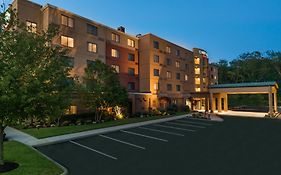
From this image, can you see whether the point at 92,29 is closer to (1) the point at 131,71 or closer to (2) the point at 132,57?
(2) the point at 132,57

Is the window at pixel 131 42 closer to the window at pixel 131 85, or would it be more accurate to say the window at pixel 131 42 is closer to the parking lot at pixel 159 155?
the window at pixel 131 85

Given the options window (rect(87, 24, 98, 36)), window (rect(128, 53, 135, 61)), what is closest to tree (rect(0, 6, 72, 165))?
window (rect(87, 24, 98, 36))

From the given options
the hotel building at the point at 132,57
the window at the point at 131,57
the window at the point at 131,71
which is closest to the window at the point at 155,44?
the hotel building at the point at 132,57

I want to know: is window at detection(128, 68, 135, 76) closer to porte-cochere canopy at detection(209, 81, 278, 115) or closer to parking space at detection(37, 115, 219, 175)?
porte-cochere canopy at detection(209, 81, 278, 115)

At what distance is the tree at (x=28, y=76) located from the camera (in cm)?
841

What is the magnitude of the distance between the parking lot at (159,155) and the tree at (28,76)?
341cm

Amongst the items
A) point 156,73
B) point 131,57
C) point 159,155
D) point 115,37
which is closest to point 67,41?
point 115,37

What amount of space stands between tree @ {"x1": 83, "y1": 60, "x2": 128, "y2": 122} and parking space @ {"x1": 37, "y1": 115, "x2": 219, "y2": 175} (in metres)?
7.71

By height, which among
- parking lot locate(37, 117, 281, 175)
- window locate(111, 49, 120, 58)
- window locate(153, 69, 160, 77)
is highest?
window locate(111, 49, 120, 58)

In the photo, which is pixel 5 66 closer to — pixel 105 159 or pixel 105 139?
pixel 105 159

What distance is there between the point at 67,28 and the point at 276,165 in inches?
1108

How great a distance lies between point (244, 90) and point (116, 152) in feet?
109

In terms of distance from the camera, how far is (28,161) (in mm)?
10578

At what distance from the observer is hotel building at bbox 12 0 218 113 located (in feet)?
88.8
